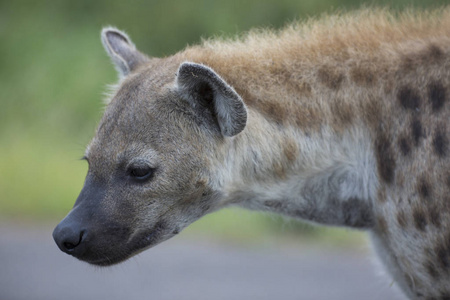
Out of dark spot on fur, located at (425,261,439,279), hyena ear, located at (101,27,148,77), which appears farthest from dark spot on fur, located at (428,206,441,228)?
hyena ear, located at (101,27,148,77)

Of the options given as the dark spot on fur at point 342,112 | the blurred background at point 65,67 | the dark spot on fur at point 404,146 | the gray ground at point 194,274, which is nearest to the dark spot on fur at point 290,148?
the dark spot on fur at point 342,112

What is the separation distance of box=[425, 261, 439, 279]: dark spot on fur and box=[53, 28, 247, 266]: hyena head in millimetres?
857

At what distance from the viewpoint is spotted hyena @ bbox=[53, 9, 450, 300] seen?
2.44 m

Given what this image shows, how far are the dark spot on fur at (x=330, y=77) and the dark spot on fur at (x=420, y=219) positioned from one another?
603 millimetres

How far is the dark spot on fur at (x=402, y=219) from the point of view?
2453 mm

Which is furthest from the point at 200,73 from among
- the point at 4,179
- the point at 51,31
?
the point at 51,31

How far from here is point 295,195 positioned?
2691mm

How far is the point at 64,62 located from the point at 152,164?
6.72 metres

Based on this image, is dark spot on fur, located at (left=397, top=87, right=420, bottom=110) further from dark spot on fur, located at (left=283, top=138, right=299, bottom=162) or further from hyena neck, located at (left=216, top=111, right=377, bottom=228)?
dark spot on fur, located at (left=283, top=138, right=299, bottom=162)

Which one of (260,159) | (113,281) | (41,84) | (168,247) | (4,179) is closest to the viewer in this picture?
(260,159)

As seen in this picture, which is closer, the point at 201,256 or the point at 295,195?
the point at 295,195

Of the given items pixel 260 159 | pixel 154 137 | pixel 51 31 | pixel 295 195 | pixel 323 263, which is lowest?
pixel 323 263

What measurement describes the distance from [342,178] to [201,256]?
3214 millimetres

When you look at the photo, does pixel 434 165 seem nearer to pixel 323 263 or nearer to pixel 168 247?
pixel 323 263
